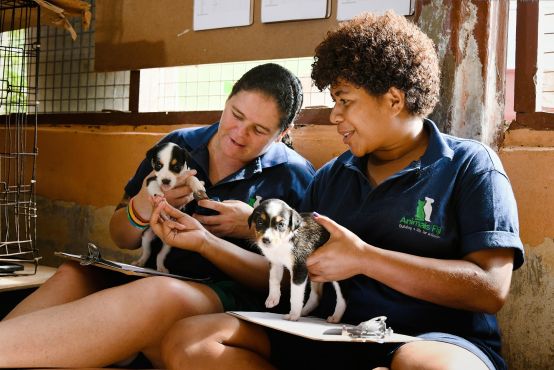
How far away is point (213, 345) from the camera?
6.46ft

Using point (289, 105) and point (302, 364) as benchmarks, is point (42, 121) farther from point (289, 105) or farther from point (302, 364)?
point (302, 364)

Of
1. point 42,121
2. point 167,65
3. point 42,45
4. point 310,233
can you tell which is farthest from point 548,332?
point 42,45

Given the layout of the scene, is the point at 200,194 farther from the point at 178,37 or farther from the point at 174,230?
the point at 178,37

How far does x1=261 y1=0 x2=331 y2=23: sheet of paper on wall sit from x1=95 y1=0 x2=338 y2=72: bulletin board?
2 centimetres

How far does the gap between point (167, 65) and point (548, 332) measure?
2173 mm

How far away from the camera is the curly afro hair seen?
83.0 inches

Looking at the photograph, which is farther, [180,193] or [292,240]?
[180,193]

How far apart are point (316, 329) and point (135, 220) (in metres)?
0.93

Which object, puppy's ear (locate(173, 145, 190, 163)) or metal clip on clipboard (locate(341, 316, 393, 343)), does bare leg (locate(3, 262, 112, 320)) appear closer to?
puppy's ear (locate(173, 145, 190, 163))

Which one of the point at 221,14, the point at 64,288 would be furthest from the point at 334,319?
the point at 221,14

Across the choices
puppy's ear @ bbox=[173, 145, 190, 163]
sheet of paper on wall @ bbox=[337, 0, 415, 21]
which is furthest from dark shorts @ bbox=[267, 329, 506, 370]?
sheet of paper on wall @ bbox=[337, 0, 415, 21]

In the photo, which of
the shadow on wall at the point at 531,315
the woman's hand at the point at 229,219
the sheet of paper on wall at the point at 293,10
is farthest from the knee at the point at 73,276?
the shadow on wall at the point at 531,315

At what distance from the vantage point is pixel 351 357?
2.02m

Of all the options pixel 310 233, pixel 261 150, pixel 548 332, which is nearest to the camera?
pixel 310 233
